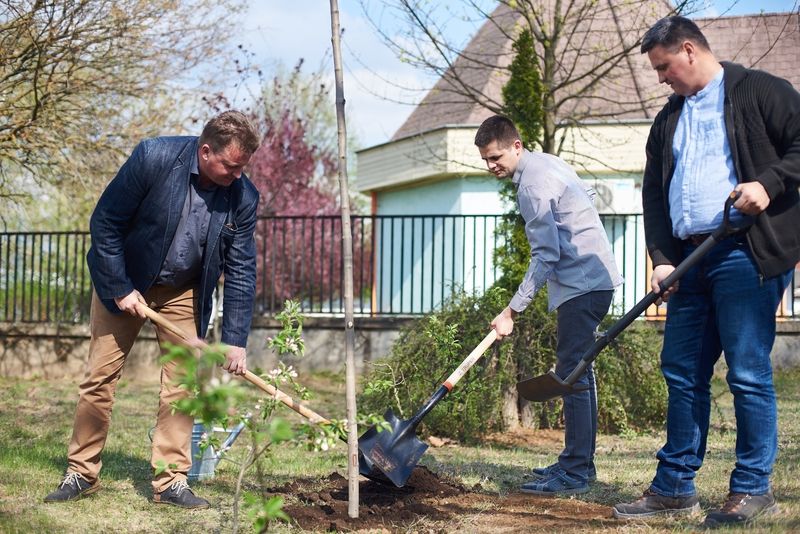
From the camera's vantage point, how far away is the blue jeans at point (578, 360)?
4.79m

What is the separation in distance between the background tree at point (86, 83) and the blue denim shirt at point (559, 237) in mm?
5670

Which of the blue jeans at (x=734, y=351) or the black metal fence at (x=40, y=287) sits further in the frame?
the black metal fence at (x=40, y=287)

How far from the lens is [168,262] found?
4.50 meters

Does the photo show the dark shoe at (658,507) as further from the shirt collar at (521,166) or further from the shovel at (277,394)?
the shirt collar at (521,166)

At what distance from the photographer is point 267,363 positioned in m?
12.1

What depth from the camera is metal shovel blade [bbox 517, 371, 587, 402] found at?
167 inches

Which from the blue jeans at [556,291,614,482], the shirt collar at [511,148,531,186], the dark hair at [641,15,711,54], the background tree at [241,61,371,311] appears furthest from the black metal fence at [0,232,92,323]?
the dark hair at [641,15,711,54]

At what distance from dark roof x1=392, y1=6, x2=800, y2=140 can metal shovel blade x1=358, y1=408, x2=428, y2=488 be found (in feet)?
14.8

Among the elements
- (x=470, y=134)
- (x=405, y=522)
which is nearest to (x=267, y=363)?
(x=470, y=134)

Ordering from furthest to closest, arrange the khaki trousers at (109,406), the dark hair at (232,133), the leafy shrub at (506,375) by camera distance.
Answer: the leafy shrub at (506,375), the khaki trousers at (109,406), the dark hair at (232,133)

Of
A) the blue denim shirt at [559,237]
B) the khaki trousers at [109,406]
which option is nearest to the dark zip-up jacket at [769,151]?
the blue denim shirt at [559,237]

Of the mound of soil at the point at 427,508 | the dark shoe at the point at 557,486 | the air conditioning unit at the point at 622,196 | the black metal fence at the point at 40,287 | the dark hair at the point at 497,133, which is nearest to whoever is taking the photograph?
the mound of soil at the point at 427,508

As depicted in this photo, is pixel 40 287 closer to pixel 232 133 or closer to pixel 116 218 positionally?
pixel 116 218

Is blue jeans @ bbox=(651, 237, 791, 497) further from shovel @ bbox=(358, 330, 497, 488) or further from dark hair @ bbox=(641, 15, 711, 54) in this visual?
shovel @ bbox=(358, 330, 497, 488)
